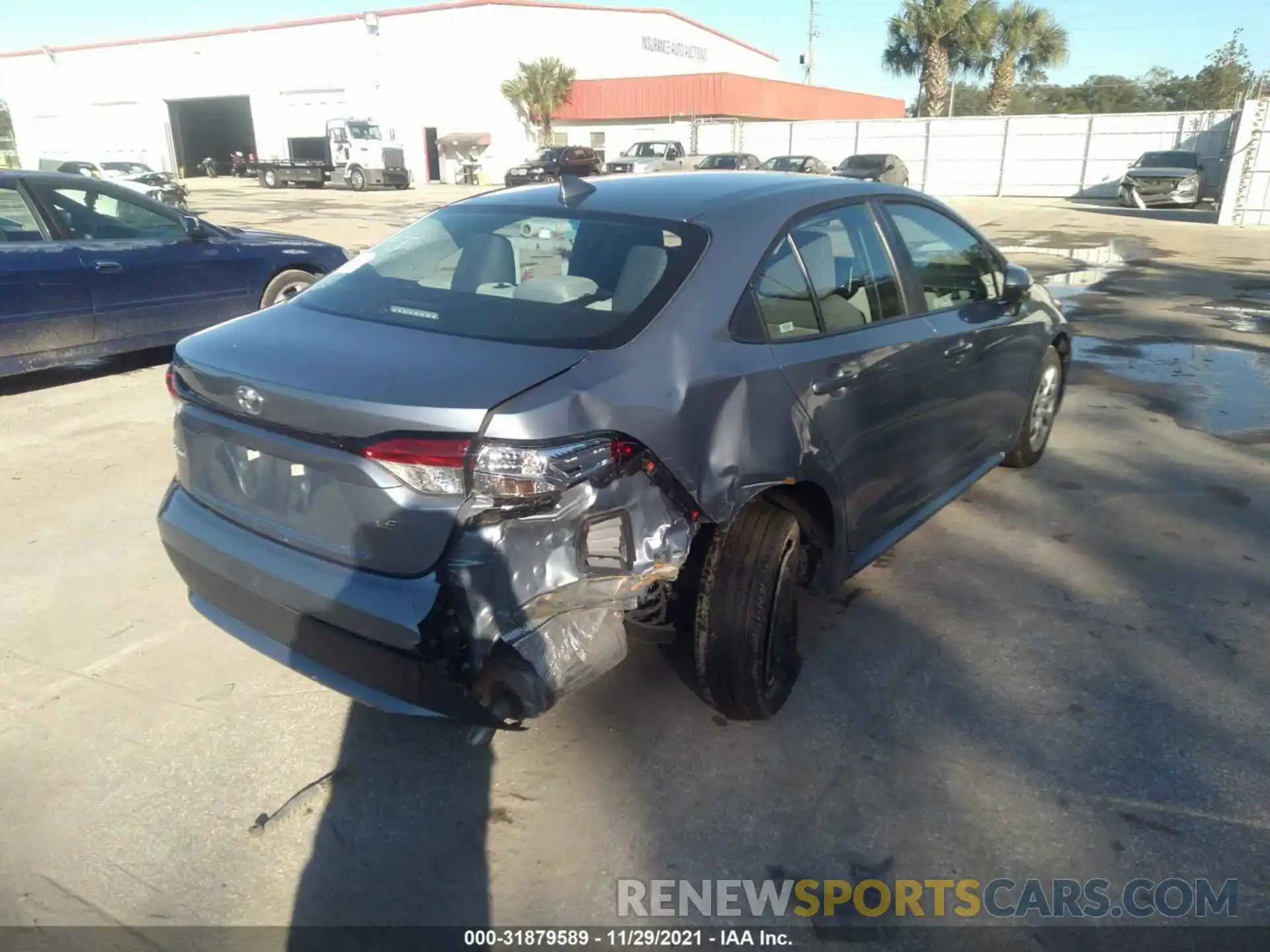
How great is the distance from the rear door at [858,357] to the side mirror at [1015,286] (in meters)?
0.99

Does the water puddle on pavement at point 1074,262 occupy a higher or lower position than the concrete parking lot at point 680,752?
lower

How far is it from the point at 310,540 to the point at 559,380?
2.69ft

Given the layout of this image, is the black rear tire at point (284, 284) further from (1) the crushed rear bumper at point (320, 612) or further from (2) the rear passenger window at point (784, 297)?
(2) the rear passenger window at point (784, 297)

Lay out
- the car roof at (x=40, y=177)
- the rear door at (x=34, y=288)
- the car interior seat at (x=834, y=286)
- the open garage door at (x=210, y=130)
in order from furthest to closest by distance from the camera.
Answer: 1. the open garage door at (x=210, y=130)
2. the car roof at (x=40, y=177)
3. the rear door at (x=34, y=288)
4. the car interior seat at (x=834, y=286)

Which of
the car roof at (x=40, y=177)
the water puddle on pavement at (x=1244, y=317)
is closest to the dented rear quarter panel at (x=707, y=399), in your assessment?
the car roof at (x=40, y=177)

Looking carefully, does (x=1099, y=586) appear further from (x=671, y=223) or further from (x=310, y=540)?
(x=310, y=540)

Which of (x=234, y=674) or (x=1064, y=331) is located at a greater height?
(x=1064, y=331)

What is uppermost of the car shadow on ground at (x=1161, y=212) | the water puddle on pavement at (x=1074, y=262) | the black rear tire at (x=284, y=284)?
the black rear tire at (x=284, y=284)

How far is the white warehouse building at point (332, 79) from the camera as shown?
43281 millimetres

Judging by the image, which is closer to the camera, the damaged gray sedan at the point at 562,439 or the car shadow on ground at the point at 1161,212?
the damaged gray sedan at the point at 562,439

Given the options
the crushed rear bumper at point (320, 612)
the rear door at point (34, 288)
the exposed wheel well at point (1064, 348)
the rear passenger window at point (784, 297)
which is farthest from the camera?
the rear door at point (34, 288)

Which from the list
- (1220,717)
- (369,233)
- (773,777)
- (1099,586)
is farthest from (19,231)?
(369,233)

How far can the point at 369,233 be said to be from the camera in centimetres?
1841

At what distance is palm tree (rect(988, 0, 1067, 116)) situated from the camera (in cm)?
4169
